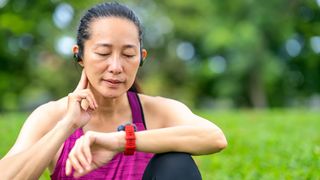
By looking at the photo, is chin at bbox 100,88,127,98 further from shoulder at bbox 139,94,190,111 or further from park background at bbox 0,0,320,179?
park background at bbox 0,0,320,179

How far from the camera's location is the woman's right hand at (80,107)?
11.4 feet

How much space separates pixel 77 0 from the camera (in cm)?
1653

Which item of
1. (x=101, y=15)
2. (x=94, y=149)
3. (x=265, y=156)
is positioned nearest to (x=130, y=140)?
(x=94, y=149)

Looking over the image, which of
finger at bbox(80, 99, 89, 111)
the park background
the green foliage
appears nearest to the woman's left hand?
finger at bbox(80, 99, 89, 111)

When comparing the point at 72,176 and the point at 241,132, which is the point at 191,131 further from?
the point at 241,132

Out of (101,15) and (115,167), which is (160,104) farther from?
(101,15)

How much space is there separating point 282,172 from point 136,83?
7.10 ft

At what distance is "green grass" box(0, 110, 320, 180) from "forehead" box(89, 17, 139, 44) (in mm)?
2486

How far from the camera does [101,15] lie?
11.7 ft

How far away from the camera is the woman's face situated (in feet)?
11.5

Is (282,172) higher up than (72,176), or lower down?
lower down

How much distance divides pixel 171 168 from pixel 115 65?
2.23 feet

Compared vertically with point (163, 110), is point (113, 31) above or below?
above

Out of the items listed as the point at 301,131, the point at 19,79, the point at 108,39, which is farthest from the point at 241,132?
the point at 19,79
